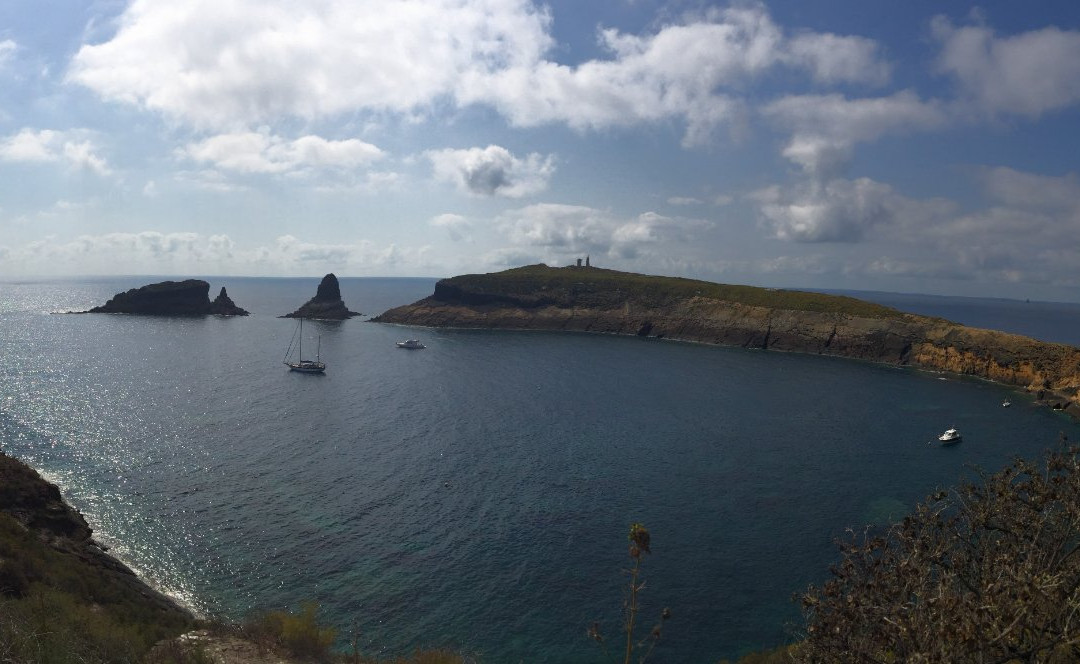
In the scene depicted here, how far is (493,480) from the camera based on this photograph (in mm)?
50938

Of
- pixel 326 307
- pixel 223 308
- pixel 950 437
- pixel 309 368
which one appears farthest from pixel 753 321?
pixel 223 308

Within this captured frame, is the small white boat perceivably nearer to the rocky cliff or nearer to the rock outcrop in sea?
the rocky cliff

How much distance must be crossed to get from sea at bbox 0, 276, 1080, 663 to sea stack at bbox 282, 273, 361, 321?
82.1m

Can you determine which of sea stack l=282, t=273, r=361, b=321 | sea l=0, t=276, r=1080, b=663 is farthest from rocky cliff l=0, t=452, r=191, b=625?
sea stack l=282, t=273, r=361, b=321

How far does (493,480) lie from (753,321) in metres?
119

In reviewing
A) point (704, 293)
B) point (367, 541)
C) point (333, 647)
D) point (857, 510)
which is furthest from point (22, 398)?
point (704, 293)

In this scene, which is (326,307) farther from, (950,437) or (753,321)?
(950,437)

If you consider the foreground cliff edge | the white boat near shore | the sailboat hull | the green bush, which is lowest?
the green bush

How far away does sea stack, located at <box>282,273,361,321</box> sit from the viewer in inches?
7411

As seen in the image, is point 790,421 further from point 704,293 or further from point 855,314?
point 704,293

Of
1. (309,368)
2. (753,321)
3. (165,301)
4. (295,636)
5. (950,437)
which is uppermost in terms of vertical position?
(165,301)

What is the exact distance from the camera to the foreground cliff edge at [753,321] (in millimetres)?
112312

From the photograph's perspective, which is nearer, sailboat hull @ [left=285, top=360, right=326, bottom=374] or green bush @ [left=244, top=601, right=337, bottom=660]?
green bush @ [left=244, top=601, right=337, bottom=660]

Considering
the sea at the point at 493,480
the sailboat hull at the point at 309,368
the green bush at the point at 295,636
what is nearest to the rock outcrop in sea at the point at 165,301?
the sea at the point at 493,480
